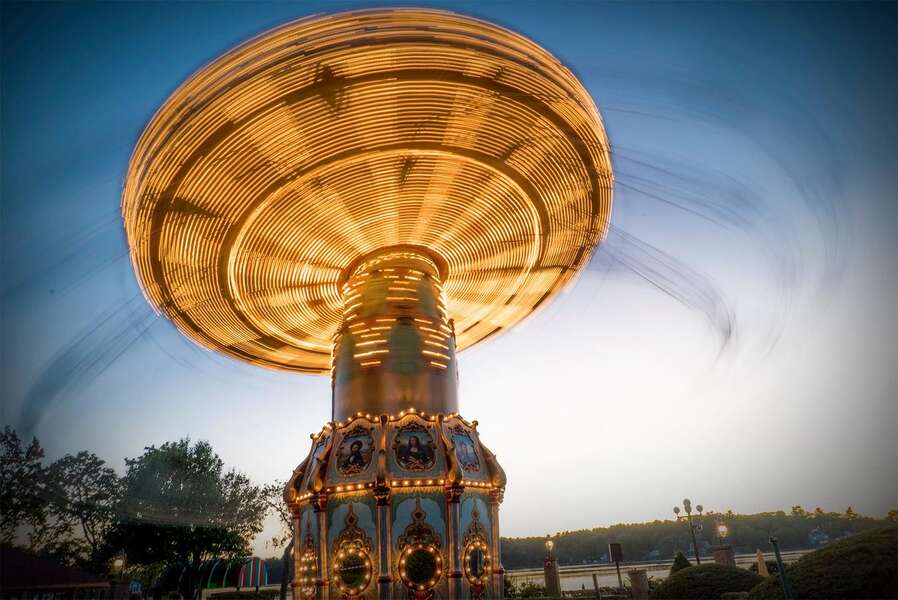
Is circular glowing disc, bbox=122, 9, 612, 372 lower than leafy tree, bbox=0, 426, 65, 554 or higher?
higher

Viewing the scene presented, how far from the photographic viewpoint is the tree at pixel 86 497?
38562mm

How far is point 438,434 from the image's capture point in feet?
53.5

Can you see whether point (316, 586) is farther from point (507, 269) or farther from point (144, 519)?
point (144, 519)

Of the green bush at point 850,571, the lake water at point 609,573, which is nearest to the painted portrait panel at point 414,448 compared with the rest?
the green bush at point 850,571

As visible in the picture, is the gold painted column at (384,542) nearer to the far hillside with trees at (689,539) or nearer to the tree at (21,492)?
the tree at (21,492)

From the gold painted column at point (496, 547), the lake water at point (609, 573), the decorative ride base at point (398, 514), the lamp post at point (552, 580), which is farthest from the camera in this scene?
the lake water at point (609, 573)

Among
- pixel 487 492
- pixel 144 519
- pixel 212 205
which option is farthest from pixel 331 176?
pixel 144 519

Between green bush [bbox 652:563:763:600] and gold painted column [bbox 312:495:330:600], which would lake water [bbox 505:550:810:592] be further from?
gold painted column [bbox 312:495:330:600]

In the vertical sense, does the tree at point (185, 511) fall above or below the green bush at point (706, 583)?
above

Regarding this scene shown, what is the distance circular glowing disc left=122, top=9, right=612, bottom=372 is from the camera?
14031mm

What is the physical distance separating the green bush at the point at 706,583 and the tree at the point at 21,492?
35.2 metres

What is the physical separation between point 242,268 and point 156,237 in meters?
2.76

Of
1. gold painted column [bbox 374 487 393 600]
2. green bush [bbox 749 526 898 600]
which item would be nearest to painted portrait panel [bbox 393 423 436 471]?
gold painted column [bbox 374 487 393 600]

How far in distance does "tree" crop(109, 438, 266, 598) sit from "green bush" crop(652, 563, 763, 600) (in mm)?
30563
